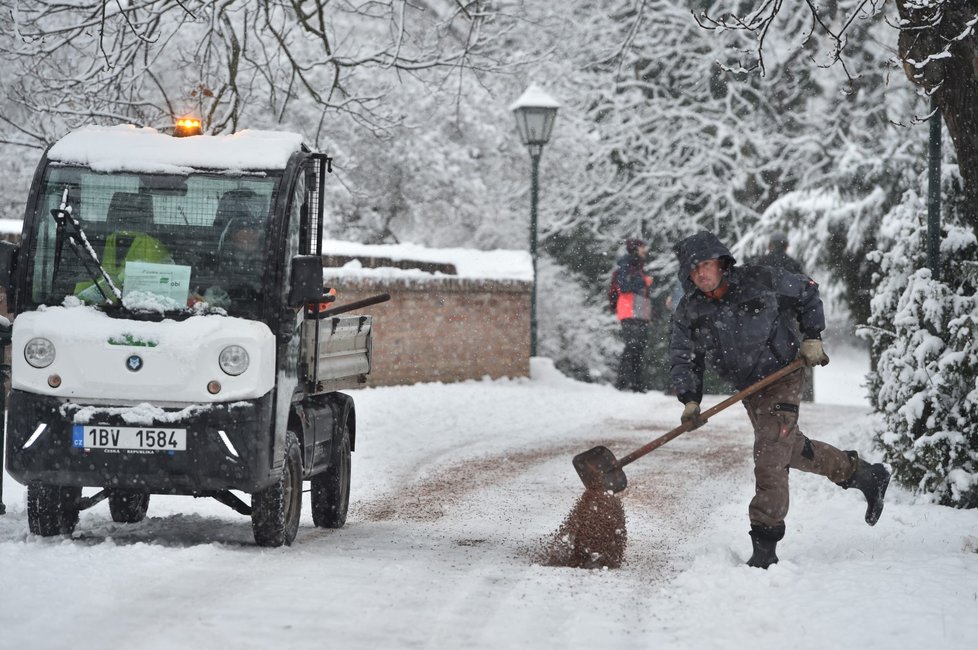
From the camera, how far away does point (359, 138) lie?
82.6 feet

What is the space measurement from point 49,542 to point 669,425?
31.5ft

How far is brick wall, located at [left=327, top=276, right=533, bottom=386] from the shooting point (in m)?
17.6

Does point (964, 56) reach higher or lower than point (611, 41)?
lower

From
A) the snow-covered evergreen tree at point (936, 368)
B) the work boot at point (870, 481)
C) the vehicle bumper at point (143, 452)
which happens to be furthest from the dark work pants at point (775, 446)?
the vehicle bumper at point (143, 452)

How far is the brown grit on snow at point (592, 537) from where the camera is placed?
7.28 metres

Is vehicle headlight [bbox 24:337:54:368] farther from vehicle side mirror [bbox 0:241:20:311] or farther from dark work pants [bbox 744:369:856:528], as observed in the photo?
dark work pants [bbox 744:369:856:528]

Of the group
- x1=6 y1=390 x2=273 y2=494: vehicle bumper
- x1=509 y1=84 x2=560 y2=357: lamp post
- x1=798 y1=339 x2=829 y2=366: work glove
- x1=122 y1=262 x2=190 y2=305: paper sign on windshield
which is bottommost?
x1=6 y1=390 x2=273 y2=494: vehicle bumper

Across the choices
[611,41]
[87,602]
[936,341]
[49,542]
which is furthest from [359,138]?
[87,602]

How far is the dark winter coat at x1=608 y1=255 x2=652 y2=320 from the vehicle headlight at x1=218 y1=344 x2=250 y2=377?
1321cm

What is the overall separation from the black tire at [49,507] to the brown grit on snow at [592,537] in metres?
2.56

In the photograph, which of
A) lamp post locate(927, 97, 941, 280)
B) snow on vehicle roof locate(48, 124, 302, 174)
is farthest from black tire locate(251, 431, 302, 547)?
lamp post locate(927, 97, 941, 280)

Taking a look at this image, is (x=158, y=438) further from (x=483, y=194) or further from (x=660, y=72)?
(x=660, y=72)

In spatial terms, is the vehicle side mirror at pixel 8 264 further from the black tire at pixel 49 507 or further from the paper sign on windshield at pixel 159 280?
the black tire at pixel 49 507

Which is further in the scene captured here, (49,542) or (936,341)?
(936,341)
